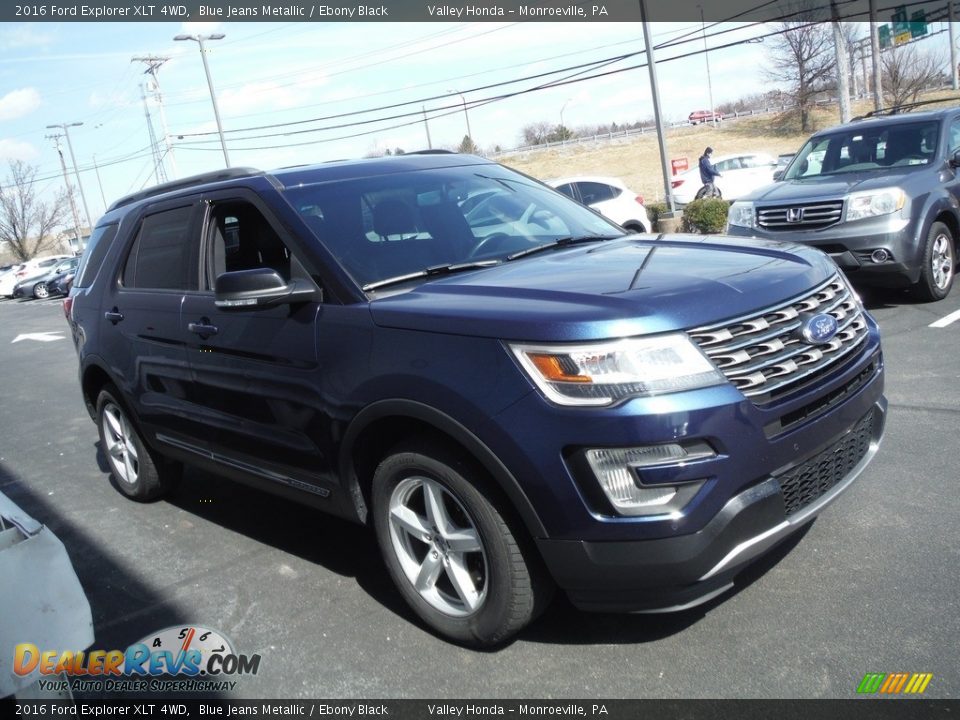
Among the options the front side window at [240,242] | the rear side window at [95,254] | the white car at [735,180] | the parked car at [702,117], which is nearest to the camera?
the front side window at [240,242]

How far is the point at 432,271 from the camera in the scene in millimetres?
3791

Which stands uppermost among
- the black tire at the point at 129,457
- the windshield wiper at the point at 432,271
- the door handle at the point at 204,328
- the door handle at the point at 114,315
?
the windshield wiper at the point at 432,271

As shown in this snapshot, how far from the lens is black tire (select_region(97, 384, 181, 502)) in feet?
18.1

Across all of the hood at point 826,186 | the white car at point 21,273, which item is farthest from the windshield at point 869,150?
the white car at point 21,273

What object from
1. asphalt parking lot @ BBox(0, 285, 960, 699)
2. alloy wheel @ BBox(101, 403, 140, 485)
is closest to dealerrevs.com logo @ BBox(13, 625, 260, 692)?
asphalt parking lot @ BBox(0, 285, 960, 699)

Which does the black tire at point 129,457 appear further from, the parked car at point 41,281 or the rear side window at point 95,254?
the parked car at point 41,281

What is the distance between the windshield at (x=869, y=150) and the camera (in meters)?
9.16

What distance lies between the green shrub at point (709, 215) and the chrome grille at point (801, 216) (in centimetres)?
741

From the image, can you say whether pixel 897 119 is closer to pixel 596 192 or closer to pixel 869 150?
pixel 869 150

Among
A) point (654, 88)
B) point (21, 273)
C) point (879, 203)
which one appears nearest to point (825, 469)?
point (879, 203)

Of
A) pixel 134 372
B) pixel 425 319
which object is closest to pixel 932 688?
pixel 425 319

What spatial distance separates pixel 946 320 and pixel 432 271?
5977mm

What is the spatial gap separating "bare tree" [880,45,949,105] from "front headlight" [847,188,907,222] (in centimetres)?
4626

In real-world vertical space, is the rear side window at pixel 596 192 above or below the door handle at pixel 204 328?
below
